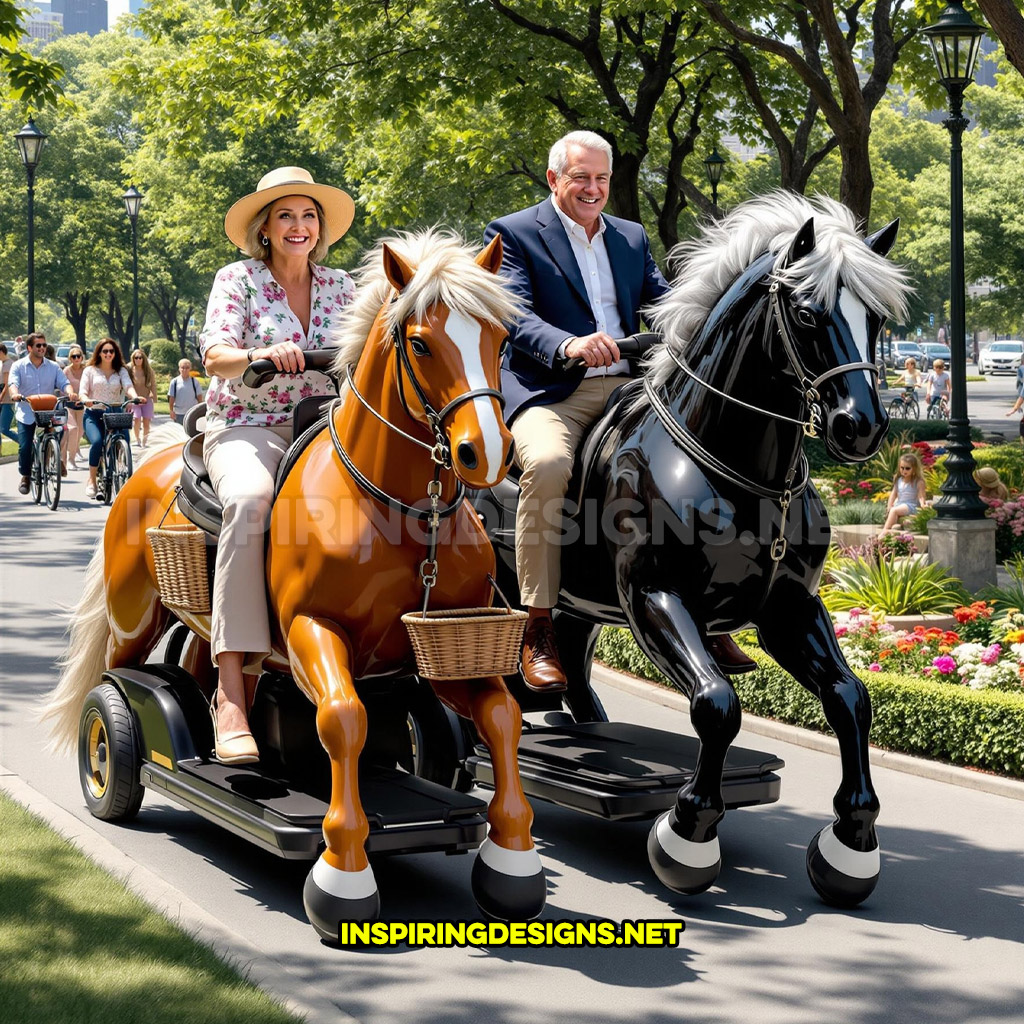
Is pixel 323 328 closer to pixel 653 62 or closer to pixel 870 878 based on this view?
pixel 870 878

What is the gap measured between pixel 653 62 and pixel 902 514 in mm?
9276

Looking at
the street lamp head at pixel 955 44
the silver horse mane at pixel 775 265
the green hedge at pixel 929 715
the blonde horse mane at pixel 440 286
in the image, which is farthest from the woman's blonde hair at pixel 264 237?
the street lamp head at pixel 955 44

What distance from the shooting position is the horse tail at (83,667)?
720cm

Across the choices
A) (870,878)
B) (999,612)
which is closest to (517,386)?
(870,878)

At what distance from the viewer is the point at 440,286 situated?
491 centimetres

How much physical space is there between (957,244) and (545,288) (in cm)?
834

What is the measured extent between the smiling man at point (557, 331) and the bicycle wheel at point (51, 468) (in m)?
14.3

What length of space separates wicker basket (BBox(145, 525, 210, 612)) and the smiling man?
1400 mm

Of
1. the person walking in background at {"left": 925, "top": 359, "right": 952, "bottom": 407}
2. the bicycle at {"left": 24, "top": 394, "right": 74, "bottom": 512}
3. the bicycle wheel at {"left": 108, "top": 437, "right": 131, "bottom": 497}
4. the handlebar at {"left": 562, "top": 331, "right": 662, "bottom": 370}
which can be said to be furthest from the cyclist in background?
the person walking in background at {"left": 925, "top": 359, "right": 952, "bottom": 407}

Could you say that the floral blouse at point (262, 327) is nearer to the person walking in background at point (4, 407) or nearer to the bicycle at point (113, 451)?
the bicycle at point (113, 451)

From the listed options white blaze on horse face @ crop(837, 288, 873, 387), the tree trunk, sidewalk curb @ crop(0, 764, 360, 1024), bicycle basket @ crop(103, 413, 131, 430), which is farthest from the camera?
the tree trunk

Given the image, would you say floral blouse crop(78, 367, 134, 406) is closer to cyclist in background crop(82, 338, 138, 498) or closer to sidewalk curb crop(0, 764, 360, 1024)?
cyclist in background crop(82, 338, 138, 498)

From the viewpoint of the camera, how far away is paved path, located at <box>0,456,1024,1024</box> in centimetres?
467

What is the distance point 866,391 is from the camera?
492 centimetres
